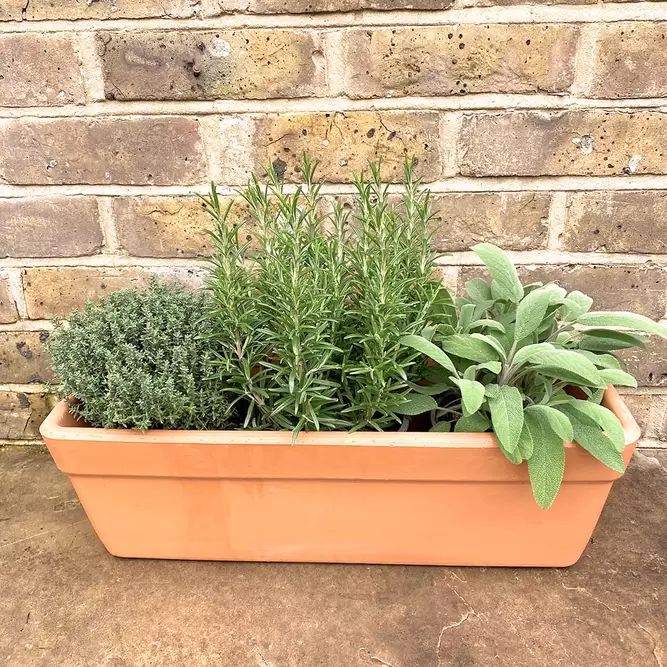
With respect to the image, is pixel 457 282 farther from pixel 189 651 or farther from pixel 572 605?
pixel 189 651

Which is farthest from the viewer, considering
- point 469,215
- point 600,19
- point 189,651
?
point 469,215

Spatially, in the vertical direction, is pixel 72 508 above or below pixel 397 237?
below

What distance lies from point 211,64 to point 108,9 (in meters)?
0.16

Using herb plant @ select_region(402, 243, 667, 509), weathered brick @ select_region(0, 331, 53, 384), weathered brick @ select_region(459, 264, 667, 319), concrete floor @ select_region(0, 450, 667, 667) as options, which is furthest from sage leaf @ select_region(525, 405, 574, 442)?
weathered brick @ select_region(0, 331, 53, 384)

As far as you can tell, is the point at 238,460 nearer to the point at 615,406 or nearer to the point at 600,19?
the point at 615,406

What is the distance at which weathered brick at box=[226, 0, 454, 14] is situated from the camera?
0.78 metres

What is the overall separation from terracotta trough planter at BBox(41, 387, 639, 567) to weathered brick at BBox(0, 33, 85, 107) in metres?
0.46

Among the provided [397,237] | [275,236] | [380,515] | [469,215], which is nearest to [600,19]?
[469,215]

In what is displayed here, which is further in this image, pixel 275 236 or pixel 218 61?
pixel 218 61

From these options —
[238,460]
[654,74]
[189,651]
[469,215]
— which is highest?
[654,74]

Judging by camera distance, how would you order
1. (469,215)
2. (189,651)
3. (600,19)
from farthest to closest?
(469,215) → (600,19) → (189,651)

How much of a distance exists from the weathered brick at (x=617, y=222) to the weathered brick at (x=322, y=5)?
35 cm

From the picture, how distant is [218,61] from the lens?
81 centimetres

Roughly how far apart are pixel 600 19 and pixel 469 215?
1.00 feet
